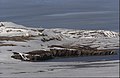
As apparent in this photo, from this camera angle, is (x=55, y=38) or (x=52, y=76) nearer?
(x=52, y=76)

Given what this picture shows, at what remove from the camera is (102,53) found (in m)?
69.2

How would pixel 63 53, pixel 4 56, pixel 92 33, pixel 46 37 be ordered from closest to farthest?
1. pixel 4 56
2. pixel 63 53
3. pixel 46 37
4. pixel 92 33

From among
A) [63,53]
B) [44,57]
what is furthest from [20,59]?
[63,53]

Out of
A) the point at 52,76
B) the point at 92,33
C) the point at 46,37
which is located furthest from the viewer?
the point at 92,33

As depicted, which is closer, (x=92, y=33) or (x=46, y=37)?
(x=46, y=37)

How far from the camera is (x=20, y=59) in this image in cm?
5038

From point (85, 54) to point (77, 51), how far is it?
157 cm

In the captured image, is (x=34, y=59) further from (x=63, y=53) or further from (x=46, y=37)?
(x=46, y=37)

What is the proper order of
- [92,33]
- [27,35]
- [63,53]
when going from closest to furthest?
[63,53] → [27,35] → [92,33]

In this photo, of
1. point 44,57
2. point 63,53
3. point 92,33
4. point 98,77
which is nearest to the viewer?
point 98,77

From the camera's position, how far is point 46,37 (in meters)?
97.4

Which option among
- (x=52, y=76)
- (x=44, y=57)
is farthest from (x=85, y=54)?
(x=52, y=76)

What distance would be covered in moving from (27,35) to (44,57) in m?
53.2

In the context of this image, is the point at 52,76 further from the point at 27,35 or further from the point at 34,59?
the point at 27,35
